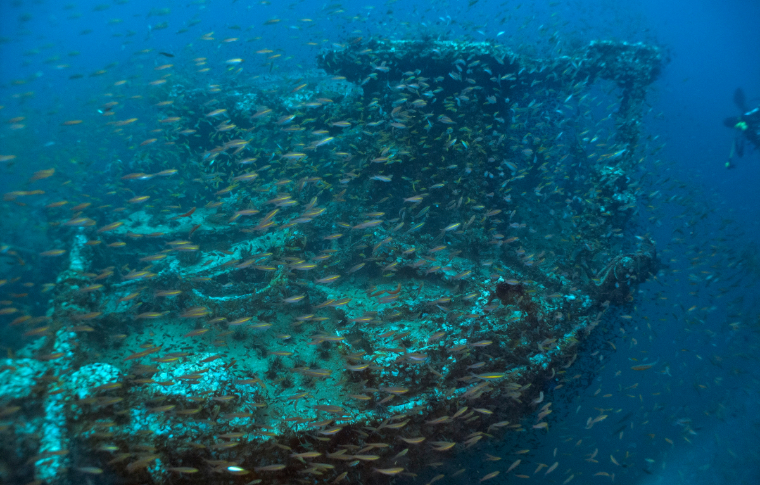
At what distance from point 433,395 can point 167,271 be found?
717 centimetres

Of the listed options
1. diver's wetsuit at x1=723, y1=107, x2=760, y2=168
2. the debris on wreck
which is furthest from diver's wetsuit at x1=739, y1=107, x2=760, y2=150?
the debris on wreck

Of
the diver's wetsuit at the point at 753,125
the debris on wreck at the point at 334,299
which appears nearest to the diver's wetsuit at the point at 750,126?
the diver's wetsuit at the point at 753,125

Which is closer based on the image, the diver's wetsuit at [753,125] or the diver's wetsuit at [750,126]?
the diver's wetsuit at [750,126]

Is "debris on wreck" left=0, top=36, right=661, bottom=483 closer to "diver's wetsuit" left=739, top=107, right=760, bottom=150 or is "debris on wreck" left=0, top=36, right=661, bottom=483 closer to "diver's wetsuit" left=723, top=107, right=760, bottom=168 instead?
"diver's wetsuit" left=723, top=107, right=760, bottom=168

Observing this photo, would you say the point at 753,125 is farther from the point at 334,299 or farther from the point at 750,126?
the point at 334,299

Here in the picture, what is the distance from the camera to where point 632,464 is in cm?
871

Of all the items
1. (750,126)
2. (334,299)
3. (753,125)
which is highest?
(753,125)

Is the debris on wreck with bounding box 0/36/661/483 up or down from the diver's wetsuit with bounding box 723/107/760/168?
down

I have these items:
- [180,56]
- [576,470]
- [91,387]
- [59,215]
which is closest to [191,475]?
[91,387]

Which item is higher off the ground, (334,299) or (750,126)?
→ (750,126)

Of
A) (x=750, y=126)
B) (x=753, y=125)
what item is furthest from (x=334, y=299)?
(x=753, y=125)

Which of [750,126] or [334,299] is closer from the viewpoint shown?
[334,299]

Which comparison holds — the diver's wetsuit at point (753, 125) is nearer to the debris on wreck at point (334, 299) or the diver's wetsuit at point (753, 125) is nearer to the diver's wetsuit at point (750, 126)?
the diver's wetsuit at point (750, 126)

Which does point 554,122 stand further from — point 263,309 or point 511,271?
point 263,309
